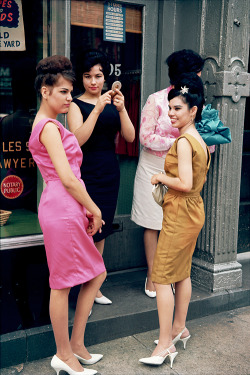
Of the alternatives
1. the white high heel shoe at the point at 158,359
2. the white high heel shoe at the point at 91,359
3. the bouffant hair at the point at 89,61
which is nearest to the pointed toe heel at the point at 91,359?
the white high heel shoe at the point at 91,359

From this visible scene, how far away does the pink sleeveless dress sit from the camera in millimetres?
2584

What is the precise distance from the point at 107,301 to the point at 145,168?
1122mm

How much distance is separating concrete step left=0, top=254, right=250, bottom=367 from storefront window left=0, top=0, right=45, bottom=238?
0.79 m

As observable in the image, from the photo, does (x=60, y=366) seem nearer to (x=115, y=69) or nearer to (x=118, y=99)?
(x=118, y=99)

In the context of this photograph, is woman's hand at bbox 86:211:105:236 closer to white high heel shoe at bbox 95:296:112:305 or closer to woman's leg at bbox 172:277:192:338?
woman's leg at bbox 172:277:192:338

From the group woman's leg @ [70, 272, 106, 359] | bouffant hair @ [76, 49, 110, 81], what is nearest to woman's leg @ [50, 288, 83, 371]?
woman's leg @ [70, 272, 106, 359]

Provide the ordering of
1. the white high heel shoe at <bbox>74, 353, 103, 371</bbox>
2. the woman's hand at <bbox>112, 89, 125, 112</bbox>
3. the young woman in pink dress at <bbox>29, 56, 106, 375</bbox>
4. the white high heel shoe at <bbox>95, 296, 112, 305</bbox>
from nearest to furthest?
the young woman in pink dress at <bbox>29, 56, 106, 375</bbox> → the white high heel shoe at <bbox>74, 353, 103, 371</bbox> → the woman's hand at <bbox>112, 89, 125, 112</bbox> → the white high heel shoe at <bbox>95, 296, 112, 305</bbox>

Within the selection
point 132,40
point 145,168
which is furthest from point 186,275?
point 132,40

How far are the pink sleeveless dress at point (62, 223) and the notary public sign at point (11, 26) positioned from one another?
1249mm

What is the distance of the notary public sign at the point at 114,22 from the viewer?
13.2 ft

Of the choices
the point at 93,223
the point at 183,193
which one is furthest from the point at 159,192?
the point at 93,223

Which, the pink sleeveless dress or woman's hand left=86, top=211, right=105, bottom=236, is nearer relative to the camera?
the pink sleeveless dress

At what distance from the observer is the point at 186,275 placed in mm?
3059

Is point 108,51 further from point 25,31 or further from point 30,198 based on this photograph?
point 30,198
